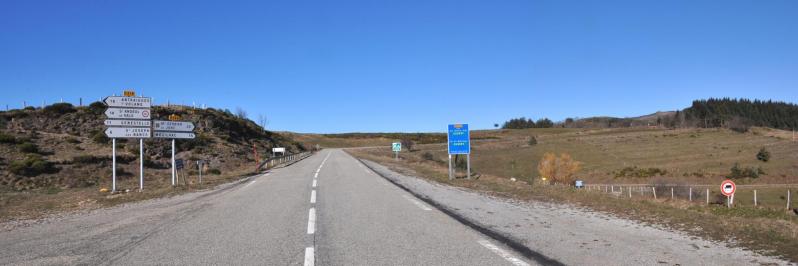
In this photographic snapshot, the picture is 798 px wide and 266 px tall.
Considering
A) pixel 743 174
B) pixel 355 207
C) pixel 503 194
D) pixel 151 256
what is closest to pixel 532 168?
pixel 743 174

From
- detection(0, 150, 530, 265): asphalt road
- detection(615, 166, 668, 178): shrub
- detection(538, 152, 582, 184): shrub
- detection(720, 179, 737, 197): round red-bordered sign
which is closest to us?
detection(0, 150, 530, 265): asphalt road

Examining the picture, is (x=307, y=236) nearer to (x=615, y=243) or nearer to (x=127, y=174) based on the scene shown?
(x=615, y=243)

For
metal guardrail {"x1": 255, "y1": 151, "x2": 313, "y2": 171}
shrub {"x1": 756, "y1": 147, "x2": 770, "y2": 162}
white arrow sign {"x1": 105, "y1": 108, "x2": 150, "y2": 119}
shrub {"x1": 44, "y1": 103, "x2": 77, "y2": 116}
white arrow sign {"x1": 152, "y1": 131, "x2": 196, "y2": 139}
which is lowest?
shrub {"x1": 756, "y1": 147, "x2": 770, "y2": 162}

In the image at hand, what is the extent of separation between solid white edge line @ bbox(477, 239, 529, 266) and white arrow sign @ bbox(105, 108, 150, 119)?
17.9 metres

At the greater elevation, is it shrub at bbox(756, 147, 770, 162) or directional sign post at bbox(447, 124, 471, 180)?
directional sign post at bbox(447, 124, 471, 180)

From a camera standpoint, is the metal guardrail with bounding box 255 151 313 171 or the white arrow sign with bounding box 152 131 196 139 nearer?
the white arrow sign with bounding box 152 131 196 139

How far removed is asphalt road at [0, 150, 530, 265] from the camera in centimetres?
688

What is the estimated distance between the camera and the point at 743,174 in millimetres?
68062

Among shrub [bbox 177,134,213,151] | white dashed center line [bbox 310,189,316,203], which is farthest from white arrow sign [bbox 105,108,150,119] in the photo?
shrub [bbox 177,134,213,151]

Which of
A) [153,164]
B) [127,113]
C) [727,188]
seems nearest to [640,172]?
[153,164]

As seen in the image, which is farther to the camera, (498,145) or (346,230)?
(498,145)

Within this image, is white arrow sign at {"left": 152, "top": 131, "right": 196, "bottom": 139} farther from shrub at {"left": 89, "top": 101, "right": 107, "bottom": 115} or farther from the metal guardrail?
shrub at {"left": 89, "top": 101, "right": 107, "bottom": 115}

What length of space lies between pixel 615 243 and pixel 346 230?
425cm

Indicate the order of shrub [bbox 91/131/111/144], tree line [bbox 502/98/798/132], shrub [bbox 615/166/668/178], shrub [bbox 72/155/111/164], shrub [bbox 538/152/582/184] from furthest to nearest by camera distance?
1. tree line [bbox 502/98/798/132]
2. shrub [bbox 538/152/582/184]
3. shrub [bbox 615/166/668/178]
4. shrub [bbox 91/131/111/144]
5. shrub [bbox 72/155/111/164]
